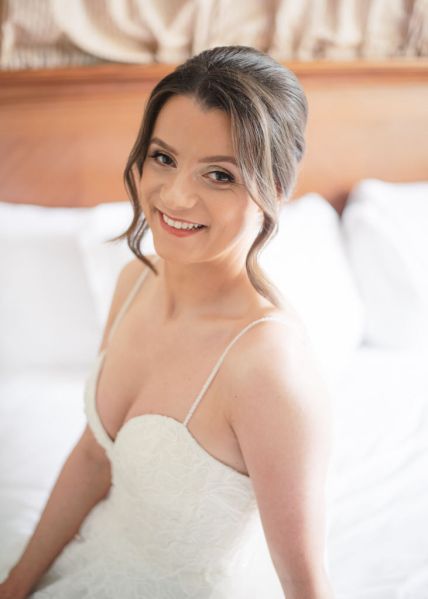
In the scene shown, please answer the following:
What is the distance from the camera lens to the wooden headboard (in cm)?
188

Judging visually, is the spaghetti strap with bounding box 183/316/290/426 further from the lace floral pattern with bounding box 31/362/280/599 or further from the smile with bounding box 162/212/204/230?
the smile with bounding box 162/212/204/230

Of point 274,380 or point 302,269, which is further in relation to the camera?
point 302,269

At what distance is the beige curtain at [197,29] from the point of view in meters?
1.81

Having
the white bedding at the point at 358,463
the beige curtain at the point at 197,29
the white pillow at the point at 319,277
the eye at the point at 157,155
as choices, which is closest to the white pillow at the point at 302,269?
the white pillow at the point at 319,277

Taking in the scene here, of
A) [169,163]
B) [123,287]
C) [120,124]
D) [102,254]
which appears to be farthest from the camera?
[120,124]

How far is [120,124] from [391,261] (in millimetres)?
952

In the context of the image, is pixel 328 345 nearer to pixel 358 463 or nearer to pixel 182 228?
pixel 358 463

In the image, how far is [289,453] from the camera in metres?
0.91

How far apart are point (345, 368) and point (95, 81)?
116 cm

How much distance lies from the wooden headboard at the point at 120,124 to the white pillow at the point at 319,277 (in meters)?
0.23

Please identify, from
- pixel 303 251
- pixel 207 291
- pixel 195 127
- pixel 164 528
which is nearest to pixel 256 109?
pixel 195 127

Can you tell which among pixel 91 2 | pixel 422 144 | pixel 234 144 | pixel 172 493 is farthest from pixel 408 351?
pixel 91 2

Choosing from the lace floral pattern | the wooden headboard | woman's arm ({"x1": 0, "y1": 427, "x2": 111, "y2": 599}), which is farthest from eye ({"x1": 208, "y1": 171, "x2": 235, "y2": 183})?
the wooden headboard

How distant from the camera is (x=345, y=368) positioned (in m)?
1.89
